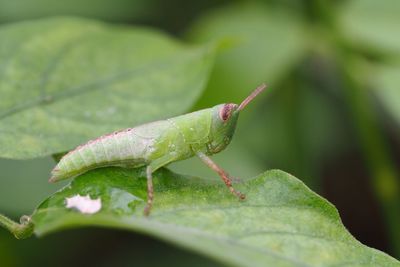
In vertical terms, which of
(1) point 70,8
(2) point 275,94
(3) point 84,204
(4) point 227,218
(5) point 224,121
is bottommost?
(4) point 227,218

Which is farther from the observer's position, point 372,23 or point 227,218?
point 372,23

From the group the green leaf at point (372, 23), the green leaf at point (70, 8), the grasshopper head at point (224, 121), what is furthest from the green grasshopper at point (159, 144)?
the green leaf at point (70, 8)

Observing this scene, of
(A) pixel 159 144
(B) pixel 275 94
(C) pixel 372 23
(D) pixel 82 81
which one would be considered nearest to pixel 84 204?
(A) pixel 159 144

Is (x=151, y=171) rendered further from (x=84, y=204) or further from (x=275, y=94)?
(x=275, y=94)

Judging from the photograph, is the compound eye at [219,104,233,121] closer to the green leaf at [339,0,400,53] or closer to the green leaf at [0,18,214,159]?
the green leaf at [0,18,214,159]

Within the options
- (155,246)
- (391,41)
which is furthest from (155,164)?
(391,41)

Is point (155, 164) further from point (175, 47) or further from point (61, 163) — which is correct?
point (175, 47)
